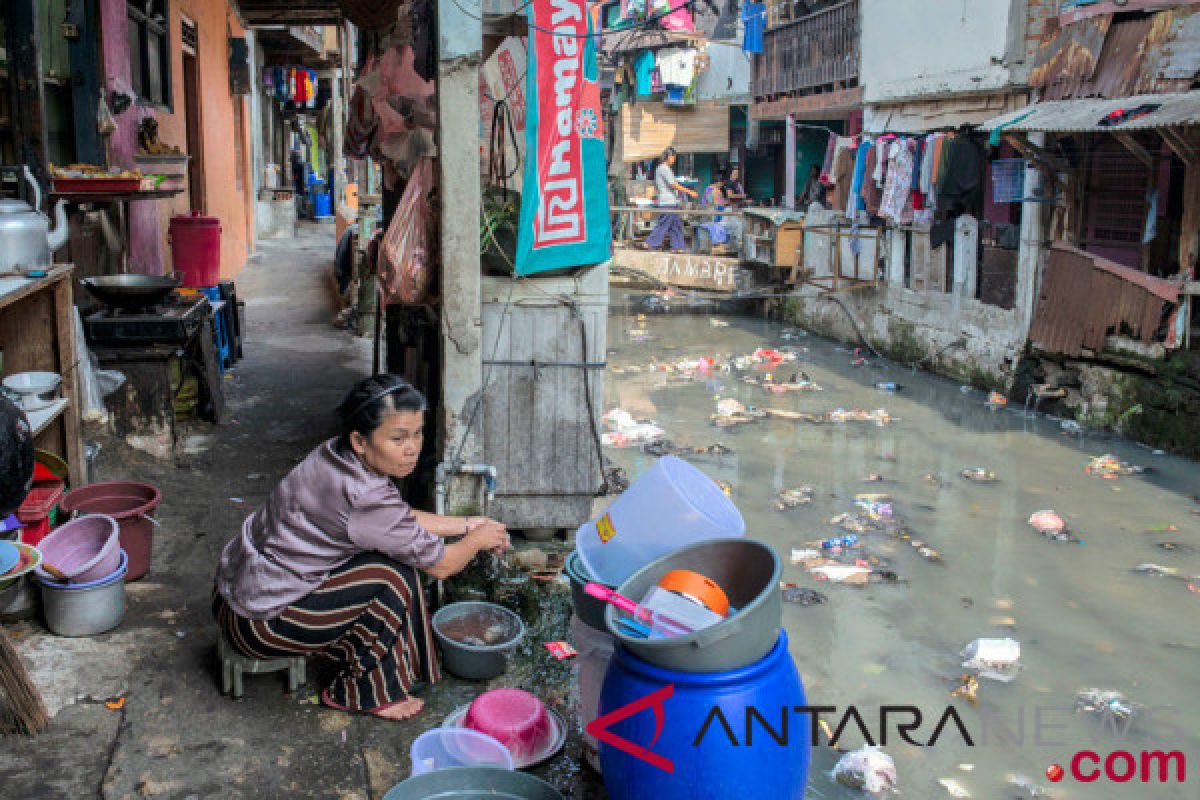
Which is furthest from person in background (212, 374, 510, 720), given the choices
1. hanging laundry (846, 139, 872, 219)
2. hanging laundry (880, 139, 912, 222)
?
hanging laundry (846, 139, 872, 219)

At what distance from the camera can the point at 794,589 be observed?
21.2 ft

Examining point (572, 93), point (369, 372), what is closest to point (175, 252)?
point (369, 372)

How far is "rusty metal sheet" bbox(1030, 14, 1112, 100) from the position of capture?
10479mm

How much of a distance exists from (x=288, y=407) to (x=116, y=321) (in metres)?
1.85

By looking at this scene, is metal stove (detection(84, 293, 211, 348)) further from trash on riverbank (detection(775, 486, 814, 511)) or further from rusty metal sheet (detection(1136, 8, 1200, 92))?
rusty metal sheet (detection(1136, 8, 1200, 92))

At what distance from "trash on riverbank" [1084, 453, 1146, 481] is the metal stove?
7.84m

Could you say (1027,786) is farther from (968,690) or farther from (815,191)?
(815,191)

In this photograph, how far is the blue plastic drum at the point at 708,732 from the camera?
252cm

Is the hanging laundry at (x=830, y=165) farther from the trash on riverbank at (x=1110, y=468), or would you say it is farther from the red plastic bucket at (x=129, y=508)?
the red plastic bucket at (x=129, y=508)

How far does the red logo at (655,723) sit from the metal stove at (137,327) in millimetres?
4883

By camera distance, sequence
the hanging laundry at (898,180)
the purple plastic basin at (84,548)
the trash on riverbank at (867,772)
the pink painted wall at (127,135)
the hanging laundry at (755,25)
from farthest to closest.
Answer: the hanging laundry at (755,25)
the hanging laundry at (898,180)
the pink painted wall at (127,135)
the trash on riverbank at (867,772)
the purple plastic basin at (84,548)

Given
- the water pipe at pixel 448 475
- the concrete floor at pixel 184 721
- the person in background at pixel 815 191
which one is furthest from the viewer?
the person in background at pixel 815 191

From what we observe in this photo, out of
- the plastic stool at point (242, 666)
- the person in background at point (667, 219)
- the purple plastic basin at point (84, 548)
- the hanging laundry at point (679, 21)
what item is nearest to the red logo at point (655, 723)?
the plastic stool at point (242, 666)

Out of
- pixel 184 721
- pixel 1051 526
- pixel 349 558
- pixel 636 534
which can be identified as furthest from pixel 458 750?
pixel 1051 526
